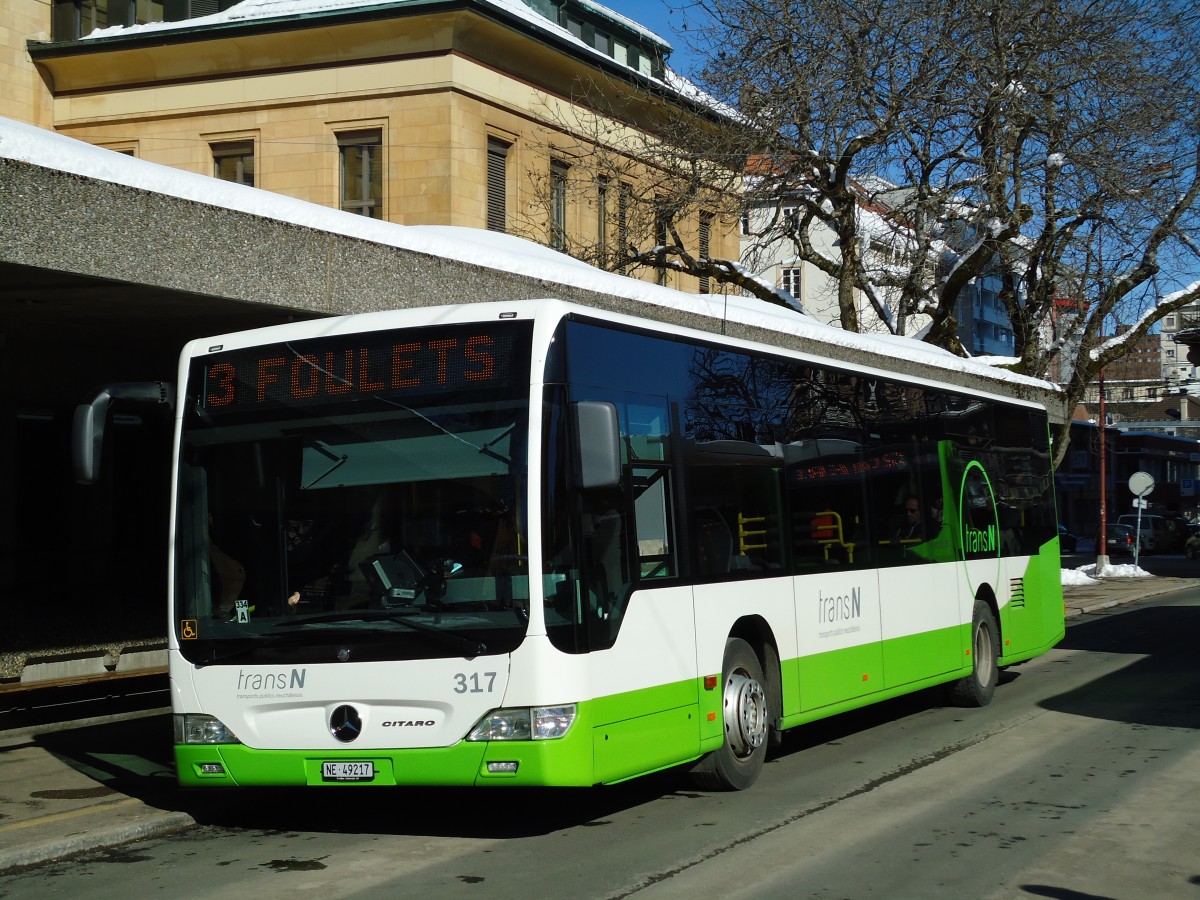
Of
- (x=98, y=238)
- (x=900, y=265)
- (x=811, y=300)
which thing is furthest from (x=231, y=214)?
(x=811, y=300)

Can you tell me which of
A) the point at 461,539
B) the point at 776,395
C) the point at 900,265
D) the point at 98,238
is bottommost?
the point at 461,539

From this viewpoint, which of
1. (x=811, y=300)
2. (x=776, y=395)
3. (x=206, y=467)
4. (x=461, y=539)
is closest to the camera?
(x=461, y=539)

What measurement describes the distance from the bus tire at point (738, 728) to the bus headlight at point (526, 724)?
6.16ft

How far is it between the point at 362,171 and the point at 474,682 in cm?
3109

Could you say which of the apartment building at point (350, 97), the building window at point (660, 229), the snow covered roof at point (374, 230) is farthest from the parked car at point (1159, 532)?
the snow covered roof at point (374, 230)

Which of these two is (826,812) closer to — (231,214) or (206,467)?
(206,467)

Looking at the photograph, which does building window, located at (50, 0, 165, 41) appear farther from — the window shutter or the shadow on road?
the shadow on road

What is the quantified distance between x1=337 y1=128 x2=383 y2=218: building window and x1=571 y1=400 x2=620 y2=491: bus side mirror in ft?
98.6

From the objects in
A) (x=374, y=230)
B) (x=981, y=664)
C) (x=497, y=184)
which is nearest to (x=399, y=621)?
(x=374, y=230)

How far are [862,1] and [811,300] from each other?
60.8m

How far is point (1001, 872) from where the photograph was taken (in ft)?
22.8

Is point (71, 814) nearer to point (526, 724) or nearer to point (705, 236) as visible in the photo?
point (526, 724)

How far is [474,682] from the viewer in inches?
301

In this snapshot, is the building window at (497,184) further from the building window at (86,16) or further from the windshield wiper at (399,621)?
the windshield wiper at (399,621)
